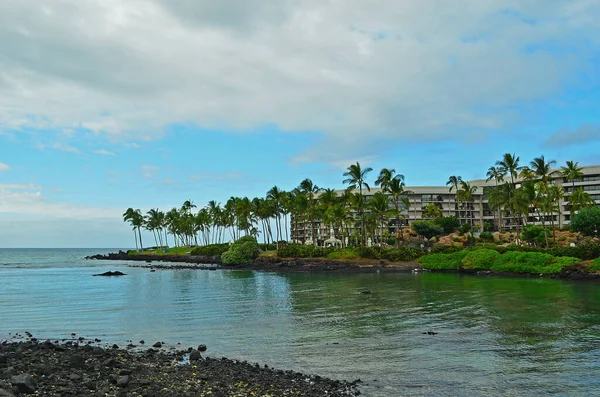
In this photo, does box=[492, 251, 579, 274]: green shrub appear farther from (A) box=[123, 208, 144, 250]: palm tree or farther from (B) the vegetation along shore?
(A) box=[123, 208, 144, 250]: palm tree

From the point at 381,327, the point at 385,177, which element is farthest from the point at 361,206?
the point at 381,327

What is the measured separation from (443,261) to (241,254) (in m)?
44.2

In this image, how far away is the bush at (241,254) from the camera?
335 feet

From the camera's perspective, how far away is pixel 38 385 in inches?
563

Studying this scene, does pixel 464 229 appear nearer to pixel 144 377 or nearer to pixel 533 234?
pixel 533 234

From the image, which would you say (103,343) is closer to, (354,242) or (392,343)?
(392,343)

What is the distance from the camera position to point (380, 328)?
90.0 ft

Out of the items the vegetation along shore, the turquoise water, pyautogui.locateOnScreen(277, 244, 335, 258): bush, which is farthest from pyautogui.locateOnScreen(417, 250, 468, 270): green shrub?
the turquoise water

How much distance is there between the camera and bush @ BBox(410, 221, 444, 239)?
104 meters

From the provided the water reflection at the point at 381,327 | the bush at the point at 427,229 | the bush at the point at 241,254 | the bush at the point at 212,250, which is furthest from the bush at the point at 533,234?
the bush at the point at 212,250

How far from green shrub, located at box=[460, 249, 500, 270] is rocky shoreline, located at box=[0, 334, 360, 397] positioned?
60.7 metres

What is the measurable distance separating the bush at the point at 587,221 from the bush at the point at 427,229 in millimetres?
A: 29680

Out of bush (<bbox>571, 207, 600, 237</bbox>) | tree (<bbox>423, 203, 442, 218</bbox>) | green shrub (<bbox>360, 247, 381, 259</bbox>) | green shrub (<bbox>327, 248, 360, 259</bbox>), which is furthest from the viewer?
tree (<bbox>423, 203, 442, 218</bbox>)

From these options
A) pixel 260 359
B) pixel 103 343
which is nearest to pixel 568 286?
pixel 260 359
